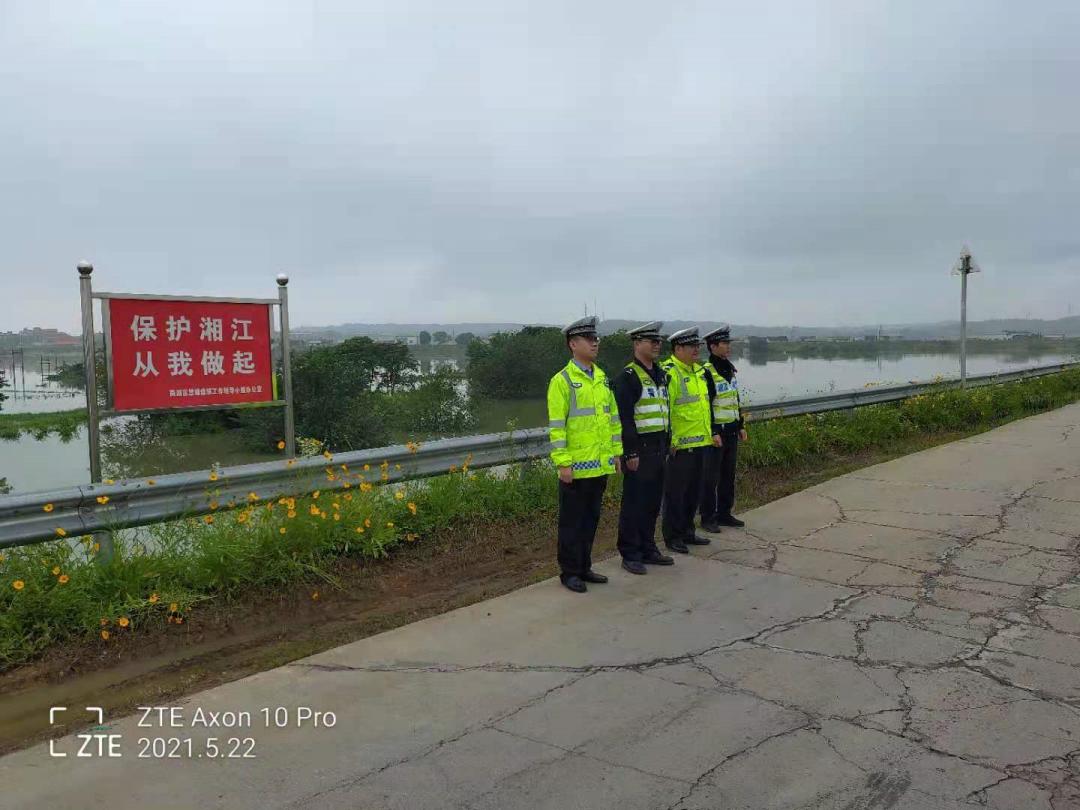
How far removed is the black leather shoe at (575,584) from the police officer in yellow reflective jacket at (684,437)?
130 cm

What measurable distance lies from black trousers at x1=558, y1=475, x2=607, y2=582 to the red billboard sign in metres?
2.47

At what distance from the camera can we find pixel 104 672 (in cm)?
403

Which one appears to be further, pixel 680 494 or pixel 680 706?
pixel 680 494

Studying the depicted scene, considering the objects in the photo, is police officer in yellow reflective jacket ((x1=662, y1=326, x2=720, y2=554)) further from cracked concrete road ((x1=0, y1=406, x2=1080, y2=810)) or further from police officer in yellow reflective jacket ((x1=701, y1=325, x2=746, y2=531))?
cracked concrete road ((x1=0, y1=406, x2=1080, y2=810))

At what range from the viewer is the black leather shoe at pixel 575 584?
534cm

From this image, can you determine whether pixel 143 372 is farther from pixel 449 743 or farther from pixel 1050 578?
pixel 1050 578

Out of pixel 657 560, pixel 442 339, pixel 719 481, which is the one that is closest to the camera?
pixel 657 560

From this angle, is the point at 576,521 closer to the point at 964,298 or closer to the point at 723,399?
the point at 723,399

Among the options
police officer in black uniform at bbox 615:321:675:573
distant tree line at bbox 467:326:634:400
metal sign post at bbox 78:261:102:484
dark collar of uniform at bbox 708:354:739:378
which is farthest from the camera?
distant tree line at bbox 467:326:634:400

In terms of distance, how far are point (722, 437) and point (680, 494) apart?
1.04 metres

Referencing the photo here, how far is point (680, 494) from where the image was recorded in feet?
21.2

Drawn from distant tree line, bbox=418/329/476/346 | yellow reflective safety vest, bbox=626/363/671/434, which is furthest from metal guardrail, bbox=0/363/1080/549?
distant tree line, bbox=418/329/476/346

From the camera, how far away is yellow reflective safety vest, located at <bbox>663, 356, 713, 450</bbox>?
646 centimetres

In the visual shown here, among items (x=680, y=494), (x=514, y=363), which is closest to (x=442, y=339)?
(x=514, y=363)
